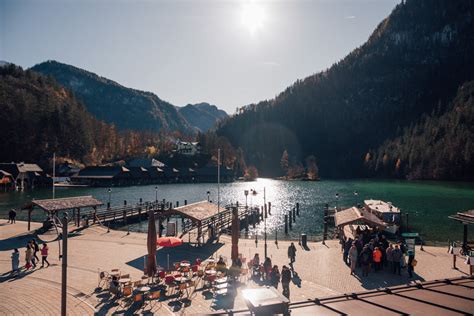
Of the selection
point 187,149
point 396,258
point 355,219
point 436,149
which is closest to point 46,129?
point 187,149

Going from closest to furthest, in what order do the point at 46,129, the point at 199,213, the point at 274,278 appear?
the point at 274,278
the point at 199,213
the point at 46,129

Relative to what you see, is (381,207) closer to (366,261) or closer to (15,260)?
(366,261)

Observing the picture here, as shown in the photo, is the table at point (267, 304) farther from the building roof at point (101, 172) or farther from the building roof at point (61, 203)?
the building roof at point (101, 172)

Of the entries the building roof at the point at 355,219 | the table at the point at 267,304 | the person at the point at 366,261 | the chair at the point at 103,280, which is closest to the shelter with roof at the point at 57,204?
the chair at the point at 103,280

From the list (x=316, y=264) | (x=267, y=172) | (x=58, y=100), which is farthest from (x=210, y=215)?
(x=267, y=172)

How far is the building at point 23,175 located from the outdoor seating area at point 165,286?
317 feet

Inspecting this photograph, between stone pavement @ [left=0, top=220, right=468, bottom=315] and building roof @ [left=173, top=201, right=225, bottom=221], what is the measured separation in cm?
271

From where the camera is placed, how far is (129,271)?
880 inches

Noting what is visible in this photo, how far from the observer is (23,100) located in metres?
137

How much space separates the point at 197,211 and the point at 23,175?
94.6 meters

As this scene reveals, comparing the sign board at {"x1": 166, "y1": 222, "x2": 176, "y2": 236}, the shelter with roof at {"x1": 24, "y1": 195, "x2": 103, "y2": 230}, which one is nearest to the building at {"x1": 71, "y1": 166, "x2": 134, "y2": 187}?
the shelter with roof at {"x1": 24, "y1": 195, "x2": 103, "y2": 230}

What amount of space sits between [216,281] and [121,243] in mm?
14640

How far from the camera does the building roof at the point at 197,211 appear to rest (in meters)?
30.5

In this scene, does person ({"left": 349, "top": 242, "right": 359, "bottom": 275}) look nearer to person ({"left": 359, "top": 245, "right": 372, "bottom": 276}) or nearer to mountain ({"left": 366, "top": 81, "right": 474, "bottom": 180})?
person ({"left": 359, "top": 245, "right": 372, "bottom": 276})
